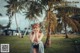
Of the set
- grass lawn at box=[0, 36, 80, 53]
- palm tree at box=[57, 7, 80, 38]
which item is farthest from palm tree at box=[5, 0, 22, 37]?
palm tree at box=[57, 7, 80, 38]

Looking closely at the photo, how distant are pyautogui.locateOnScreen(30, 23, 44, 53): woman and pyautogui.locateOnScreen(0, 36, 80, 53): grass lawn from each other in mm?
59

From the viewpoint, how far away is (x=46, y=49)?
3654mm

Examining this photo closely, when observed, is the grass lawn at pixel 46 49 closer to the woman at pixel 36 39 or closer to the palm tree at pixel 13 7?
the woman at pixel 36 39

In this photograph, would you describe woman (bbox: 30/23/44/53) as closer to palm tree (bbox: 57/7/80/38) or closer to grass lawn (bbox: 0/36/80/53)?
grass lawn (bbox: 0/36/80/53)

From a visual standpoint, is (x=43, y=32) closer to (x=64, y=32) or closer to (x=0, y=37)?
(x=64, y=32)

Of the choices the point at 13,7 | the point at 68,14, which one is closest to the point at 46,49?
the point at 68,14

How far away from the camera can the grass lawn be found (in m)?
3.63

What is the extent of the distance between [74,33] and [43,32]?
1.37 feet

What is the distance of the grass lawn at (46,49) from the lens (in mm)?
3635

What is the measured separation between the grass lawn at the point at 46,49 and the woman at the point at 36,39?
59mm

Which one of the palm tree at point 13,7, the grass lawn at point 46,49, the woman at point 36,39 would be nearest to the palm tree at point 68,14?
the grass lawn at point 46,49

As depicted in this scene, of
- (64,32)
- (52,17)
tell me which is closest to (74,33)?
(64,32)

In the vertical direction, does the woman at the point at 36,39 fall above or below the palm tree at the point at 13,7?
below

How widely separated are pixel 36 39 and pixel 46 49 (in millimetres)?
191
